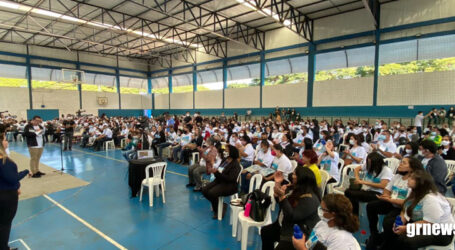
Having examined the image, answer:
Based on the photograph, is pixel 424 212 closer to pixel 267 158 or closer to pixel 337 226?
pixel 337 226

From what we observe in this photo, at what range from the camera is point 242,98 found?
18469mm

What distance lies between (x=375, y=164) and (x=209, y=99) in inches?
712

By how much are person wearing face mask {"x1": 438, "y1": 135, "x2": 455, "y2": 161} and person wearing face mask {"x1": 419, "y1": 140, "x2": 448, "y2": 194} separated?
225 cm

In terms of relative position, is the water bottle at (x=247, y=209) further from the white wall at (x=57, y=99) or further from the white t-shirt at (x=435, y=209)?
the white wall at (x=57, y=99)

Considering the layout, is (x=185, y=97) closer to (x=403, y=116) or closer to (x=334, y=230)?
(x=403, y=116)

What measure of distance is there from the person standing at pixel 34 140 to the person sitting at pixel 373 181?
283 inches

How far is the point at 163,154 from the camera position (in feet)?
29.1

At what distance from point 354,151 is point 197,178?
11.4ft

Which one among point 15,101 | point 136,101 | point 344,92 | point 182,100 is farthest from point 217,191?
point 136,101

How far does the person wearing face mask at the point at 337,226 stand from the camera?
5.22 ft

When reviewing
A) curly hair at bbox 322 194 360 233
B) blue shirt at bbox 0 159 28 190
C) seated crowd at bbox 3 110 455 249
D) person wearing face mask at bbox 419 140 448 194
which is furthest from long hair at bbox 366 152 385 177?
blue shirt at bbox 0 159 28 190

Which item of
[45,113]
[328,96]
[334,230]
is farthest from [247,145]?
[45,113]

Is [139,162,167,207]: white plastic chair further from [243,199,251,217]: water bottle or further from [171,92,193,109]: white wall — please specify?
[171,92,193,109]: white wall

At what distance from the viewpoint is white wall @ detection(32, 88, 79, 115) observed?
18.9m
